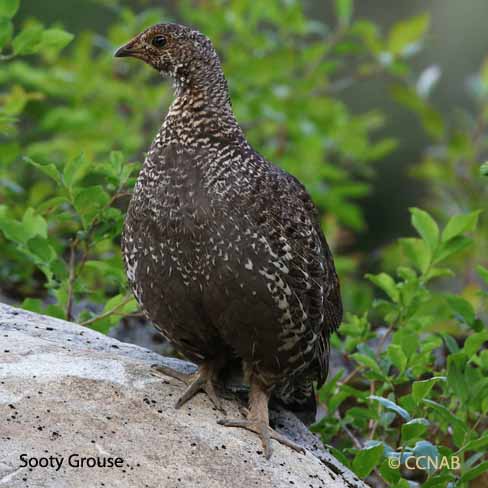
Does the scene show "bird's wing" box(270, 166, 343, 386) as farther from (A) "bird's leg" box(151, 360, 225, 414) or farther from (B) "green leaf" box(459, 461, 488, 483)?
(B) "green leaf" box(459, 461, 488, 483)

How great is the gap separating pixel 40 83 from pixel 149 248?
3.76m

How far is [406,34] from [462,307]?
3.65 metres

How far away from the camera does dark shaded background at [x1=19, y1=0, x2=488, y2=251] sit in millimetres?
13930

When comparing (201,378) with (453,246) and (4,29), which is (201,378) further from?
(4,29)

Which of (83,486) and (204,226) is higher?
(204,226)

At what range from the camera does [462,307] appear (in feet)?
14.5

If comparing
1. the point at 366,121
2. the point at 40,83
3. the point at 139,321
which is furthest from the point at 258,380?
the point at 366,121

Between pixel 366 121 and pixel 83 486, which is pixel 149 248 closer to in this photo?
pixel 83 486

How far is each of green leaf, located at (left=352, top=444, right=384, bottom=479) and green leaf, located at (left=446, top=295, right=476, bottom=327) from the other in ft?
2.74

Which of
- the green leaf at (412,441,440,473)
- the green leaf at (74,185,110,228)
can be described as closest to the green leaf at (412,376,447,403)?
the green leaf at (412,441,440,473)

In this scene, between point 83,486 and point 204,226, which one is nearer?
point 83,486

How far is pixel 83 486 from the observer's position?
313 centimetres

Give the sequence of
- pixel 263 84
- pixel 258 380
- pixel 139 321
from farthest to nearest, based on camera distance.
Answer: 1. pixel 263 84
2. pixel 139 321
3. pixel 258 380

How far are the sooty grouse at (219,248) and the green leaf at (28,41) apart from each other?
31.5 inches
